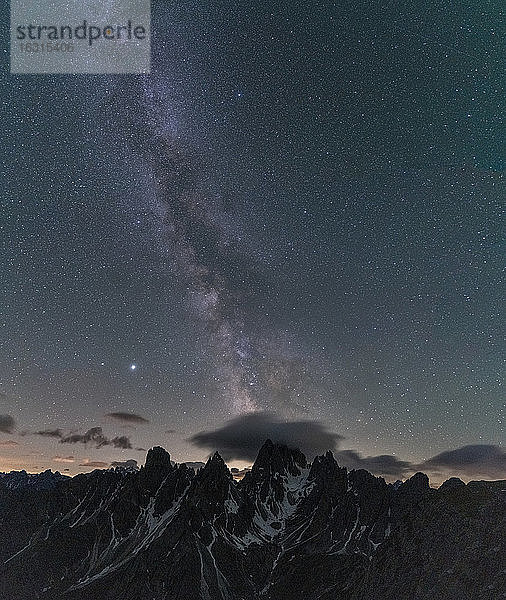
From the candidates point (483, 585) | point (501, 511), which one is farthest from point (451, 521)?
point (483, 585)

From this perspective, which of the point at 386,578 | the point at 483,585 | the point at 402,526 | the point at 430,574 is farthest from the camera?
the point at 402,526

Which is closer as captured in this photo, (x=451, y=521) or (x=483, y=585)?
(x=483, y=585)

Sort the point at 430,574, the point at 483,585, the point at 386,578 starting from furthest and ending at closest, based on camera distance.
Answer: the point at 386,578 < the point at 430,574 < the point at 483,585

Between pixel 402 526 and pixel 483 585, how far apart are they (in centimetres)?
3727

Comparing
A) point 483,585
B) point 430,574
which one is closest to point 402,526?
point 430,574

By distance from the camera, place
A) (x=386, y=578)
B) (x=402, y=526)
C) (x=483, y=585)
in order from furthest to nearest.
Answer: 1. (x=402, y=526)
2. (x=386, y=578)
3. (x=483, y=585)

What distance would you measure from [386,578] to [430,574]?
35.8 feet

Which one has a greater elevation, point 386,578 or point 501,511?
point 501,511

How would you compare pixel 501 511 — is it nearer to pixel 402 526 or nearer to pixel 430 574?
pixel 430 574

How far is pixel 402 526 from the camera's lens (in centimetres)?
10800

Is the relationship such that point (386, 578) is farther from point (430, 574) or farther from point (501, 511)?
point (501, 511)

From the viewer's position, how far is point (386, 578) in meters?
94.3

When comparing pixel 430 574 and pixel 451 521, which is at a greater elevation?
pixel 451 521

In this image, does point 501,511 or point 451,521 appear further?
point 451,521
